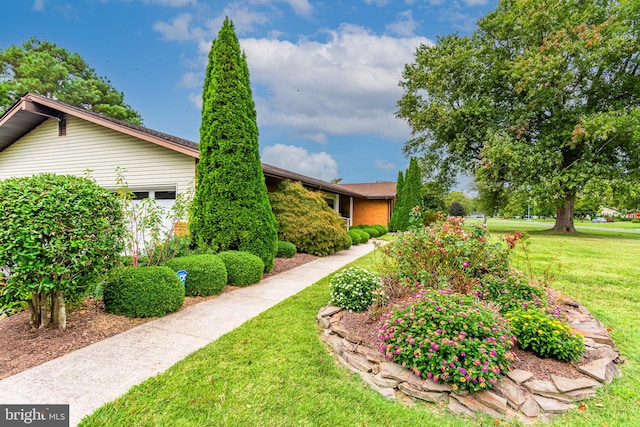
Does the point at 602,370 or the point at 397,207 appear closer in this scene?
the point at 602,370

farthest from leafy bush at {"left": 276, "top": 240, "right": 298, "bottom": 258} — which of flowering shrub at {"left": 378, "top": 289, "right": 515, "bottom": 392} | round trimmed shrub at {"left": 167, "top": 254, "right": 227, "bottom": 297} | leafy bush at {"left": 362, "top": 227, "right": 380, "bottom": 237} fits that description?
leafy bush at {"left": 362, "top": 227, "right": 380, "bottom": 237}

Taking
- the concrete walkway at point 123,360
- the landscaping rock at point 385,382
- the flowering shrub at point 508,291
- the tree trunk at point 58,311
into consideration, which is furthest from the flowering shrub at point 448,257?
the tree trunk at point 58,311

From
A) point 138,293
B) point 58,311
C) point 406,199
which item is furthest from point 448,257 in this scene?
point 406,199

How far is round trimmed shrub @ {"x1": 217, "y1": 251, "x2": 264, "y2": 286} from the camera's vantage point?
18.8 ft

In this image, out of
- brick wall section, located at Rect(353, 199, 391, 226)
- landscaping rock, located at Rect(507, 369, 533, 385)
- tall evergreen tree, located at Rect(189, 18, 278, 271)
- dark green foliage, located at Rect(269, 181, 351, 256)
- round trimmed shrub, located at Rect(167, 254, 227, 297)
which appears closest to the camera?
landscaping rock, located at Rect(507, 369, 533, 385)

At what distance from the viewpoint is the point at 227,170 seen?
21.2ft

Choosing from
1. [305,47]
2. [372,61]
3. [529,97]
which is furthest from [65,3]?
[529,97]

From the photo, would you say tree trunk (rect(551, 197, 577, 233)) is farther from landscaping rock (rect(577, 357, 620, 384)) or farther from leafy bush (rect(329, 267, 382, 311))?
leafy bush (rect(329, 267, 382, 311))

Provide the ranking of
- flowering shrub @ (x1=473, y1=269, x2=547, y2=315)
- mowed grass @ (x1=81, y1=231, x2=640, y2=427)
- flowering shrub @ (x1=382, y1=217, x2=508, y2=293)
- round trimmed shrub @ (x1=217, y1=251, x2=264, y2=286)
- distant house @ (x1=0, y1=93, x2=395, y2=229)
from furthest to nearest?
distant house @ (x1=0, y1=93, x2=395, y2=229) → round trimmed shrub @ (x1=217, y1=251, x2=264, y2=286) → flowering shrub @ (x1=382, y1=217, x2=508, y2=293) → flowering shrub @ (x1=473, y1=269, x2=547, y2=315) → mowed grass @ (x1=81, y1=231, x2=640, y2=427)

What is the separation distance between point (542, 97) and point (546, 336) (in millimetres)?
17812

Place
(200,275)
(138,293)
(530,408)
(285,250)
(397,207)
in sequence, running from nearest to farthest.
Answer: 1. (530,408)
2. (138,293)
3. (200,275)
4. (285,250)
5. (397,207)

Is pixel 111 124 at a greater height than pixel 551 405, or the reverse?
pixel 111 124

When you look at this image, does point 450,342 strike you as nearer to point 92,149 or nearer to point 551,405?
point 551,405

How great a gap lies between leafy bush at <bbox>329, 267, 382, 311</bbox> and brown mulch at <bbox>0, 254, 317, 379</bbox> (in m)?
2.61
